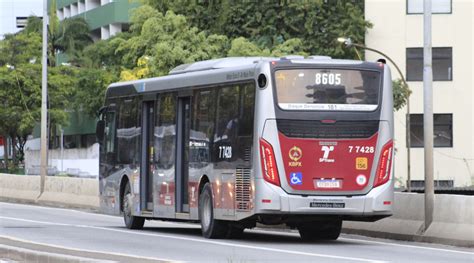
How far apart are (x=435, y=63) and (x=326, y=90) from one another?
140 feet

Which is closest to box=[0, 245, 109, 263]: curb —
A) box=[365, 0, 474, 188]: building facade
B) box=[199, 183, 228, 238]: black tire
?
box=[199, 183, 228, 238]: black tire

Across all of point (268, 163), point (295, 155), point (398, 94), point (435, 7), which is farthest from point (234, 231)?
point (435, 7)

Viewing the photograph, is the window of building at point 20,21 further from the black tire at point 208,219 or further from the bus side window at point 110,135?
the black tire at point 208,219

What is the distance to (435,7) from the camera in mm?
62688

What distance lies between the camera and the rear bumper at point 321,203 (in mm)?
21297

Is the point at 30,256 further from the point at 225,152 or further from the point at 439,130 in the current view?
the point at 439,130

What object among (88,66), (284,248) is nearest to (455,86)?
(88,66)

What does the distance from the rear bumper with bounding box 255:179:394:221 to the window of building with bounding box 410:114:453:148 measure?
41.5 metres

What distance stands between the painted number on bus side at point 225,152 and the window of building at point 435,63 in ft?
136

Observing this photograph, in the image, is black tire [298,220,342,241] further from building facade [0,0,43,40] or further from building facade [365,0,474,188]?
building facade [0,0,43,40]

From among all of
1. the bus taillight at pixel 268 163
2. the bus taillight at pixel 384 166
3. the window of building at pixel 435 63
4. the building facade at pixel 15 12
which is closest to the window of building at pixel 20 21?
the building facade at pixel 15 12

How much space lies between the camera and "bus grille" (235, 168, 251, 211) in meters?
21.7

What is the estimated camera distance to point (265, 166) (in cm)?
2139

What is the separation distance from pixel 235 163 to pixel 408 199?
4.12 metres
